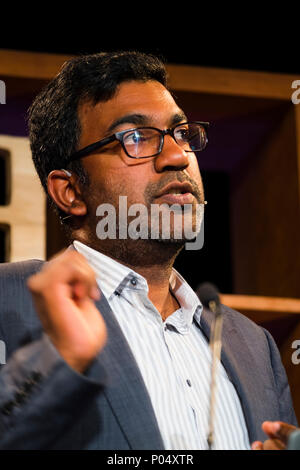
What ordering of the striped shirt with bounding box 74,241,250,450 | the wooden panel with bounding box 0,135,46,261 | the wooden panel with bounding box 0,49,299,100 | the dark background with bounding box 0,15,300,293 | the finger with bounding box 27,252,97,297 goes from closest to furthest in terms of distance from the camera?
the finger with bounding box 27,252,97,297, the striped shirt with bounding box 74,241,250,450, the wooden panel with bounding box 0,135,46,261, the wooden panel with bounding box 0,49,299,100, the dark background with bounding box 0,15,300,293

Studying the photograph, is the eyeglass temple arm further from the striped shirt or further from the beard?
the striped shirt

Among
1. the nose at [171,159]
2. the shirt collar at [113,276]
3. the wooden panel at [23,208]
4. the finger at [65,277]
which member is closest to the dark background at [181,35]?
the wooden panel at [23,208]

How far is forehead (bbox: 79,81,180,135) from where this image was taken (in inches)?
73.5

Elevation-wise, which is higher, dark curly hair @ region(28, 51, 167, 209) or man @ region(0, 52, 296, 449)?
dark curly hair @ region(28, 51, 167, 209)

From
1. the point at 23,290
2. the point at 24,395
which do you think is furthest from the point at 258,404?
the point at 24,395

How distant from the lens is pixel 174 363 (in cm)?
165

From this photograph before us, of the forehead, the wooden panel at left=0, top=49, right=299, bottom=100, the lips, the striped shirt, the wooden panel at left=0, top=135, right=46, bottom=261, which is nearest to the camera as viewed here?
the striped shirt

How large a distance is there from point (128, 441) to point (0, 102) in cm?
154

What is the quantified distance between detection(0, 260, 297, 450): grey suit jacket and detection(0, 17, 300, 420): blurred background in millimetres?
636

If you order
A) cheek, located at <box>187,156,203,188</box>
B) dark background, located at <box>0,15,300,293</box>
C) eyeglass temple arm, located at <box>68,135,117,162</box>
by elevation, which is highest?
dark background, located at <box>0,15,300,293</box>

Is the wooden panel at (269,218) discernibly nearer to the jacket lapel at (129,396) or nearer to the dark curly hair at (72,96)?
the dark curly hair at (72,96)

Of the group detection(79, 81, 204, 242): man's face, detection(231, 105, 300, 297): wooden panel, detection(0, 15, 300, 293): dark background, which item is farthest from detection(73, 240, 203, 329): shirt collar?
detection(0, 15, 300, 293): dark background

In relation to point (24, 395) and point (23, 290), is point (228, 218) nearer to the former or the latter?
point (23, 290)

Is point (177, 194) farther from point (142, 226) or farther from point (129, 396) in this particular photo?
point (129, 396)
